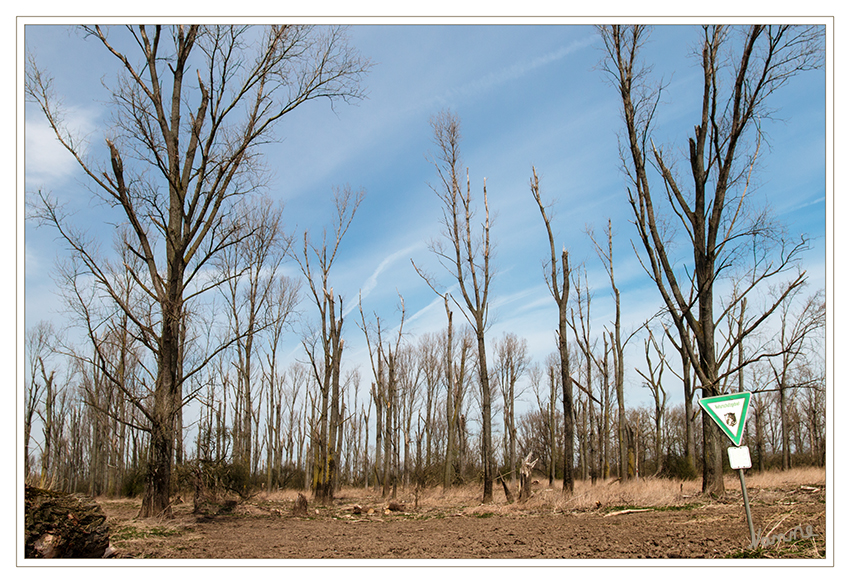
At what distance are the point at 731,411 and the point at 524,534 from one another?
137 inches

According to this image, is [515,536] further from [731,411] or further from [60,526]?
[60,526]

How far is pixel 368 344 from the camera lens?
2550 cm

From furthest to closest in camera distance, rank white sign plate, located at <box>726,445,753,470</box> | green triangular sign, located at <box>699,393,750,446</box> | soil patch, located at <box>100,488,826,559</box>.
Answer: soil patch, located at <box>100,488,826,559</box>, green triangular sign, located at <box>699,393,750,446</box>, white sign plate, located at <box>726,445,753,470</box>

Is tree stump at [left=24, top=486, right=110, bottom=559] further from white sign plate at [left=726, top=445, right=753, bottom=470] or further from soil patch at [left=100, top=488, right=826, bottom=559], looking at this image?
white sign plate at [left=726, top=445, right=753, bottom=470]

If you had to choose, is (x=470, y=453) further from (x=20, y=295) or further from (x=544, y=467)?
(x=20, y=295)

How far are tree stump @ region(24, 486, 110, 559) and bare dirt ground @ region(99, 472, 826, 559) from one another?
0.82 metres

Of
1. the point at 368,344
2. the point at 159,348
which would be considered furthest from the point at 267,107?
the point at 368,344

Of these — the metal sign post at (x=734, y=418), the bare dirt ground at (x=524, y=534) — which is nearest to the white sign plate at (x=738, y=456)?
the metal sign post at (x=734, y=418)

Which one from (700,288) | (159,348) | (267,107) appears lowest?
(159,348)

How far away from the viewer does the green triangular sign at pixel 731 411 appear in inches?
212

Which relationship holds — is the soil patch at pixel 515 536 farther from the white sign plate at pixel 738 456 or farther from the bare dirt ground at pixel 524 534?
the white sign plate at pixel 738 456

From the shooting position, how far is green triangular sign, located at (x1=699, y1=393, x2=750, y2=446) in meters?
5.39

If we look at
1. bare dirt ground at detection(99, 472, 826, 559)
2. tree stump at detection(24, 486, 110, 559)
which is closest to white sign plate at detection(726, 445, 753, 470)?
bare dirt ground at detection(99, 472, 826, 559)
